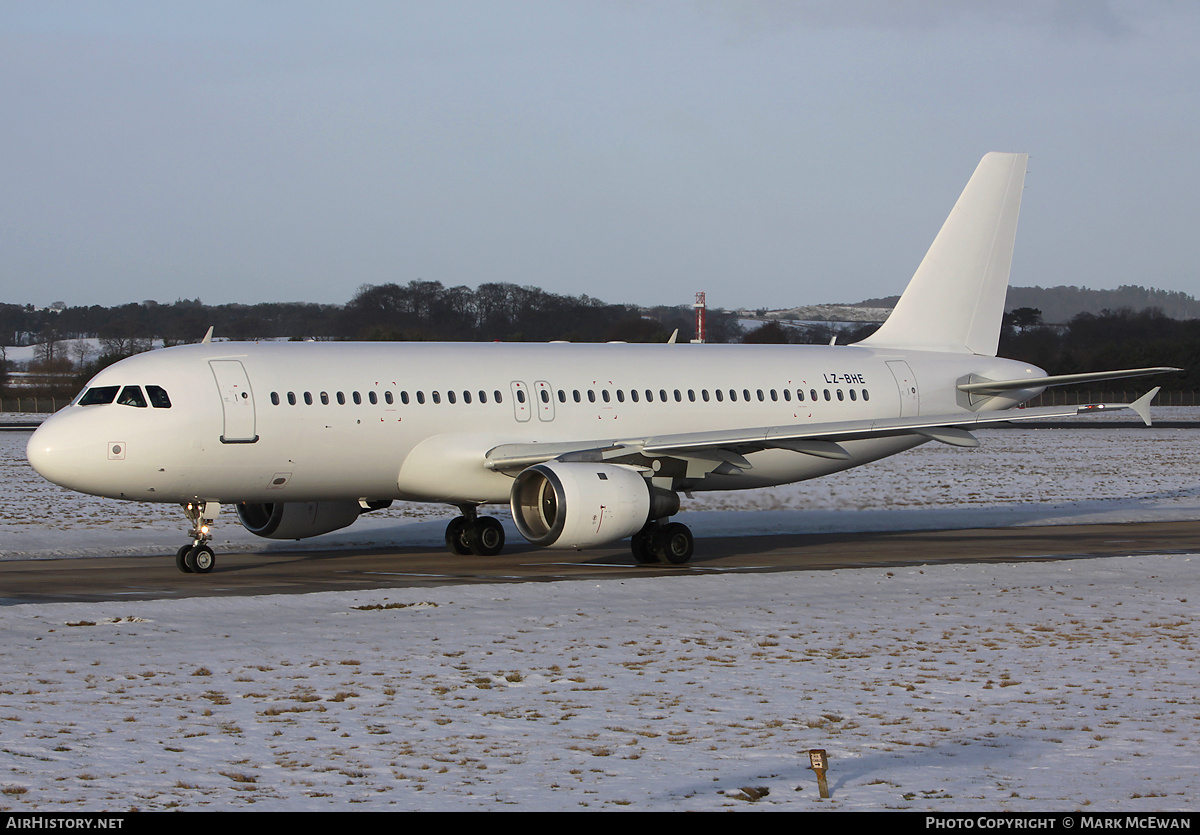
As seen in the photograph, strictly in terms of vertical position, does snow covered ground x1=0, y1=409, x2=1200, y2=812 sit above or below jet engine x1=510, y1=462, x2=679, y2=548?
below

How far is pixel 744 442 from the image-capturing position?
73.6ft

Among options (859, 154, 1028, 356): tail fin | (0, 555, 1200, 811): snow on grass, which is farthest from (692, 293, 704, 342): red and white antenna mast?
(0, 555, 1200, 811): snow on grass

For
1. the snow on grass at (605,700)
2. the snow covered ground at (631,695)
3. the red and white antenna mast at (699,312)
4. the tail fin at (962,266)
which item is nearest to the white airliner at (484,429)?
the tail fin at (962,266)

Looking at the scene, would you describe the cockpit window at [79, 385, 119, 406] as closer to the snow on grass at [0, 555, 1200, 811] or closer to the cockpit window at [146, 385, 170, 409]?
the cockpit window at [146, 385, 170, 409]

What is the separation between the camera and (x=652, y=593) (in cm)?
1828

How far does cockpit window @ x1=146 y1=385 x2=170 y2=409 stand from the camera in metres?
21.0

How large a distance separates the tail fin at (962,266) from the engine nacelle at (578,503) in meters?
11.0

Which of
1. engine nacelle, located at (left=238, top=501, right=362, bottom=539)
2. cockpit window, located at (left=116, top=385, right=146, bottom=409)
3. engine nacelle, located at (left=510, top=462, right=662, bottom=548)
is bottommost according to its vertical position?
engine nacelle, located at (left=238, top=501, right=362, bottom=539)

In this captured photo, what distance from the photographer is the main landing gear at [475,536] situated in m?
24.9

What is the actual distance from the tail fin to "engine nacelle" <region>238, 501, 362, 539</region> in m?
13.4

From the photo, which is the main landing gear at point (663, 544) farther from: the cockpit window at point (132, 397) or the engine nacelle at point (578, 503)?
the cockpit window at point (132, 397)

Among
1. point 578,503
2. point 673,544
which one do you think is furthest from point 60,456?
point 673,544

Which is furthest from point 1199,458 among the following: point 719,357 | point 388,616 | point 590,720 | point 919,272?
point 590,720

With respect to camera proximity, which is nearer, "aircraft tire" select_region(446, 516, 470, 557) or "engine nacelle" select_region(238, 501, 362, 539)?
"engine nacelle" select_region(238, 501, 362, 539)
